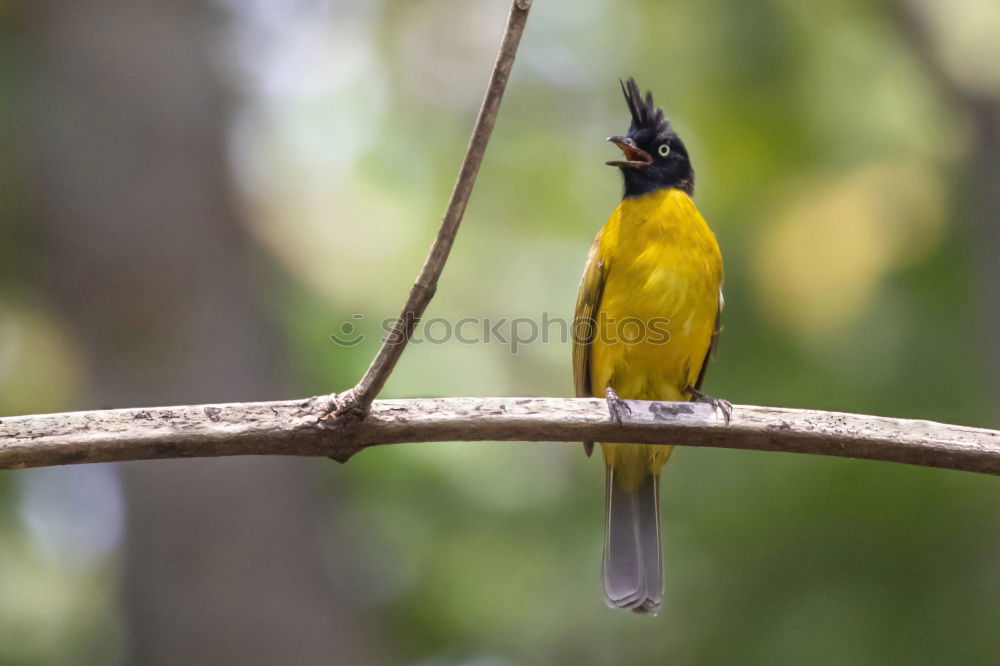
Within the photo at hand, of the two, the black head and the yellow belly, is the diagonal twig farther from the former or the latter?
the black head

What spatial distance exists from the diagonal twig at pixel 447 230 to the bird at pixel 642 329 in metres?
2.12

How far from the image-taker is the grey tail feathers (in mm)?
4785

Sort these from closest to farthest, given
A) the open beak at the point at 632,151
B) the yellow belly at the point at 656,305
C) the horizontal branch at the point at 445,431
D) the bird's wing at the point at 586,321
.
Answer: the horizontal branch at the point at 445,431, the yellow belly at the point at 656,305, the bird's wing at the point at 586,321, the open beak at the point at 632,151

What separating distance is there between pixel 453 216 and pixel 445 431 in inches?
24.0

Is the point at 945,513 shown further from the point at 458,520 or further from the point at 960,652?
the point at 458,520

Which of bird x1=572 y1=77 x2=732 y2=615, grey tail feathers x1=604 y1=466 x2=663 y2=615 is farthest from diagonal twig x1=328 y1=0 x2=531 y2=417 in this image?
grey tail feathers x1=604 y1=466 x2=663 y2=615

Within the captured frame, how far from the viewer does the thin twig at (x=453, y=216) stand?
242cm

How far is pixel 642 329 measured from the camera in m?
4.73

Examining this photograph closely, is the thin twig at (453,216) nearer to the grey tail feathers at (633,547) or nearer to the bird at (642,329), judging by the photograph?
the bird at (642,329)

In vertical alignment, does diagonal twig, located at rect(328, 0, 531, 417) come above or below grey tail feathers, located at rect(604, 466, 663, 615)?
above

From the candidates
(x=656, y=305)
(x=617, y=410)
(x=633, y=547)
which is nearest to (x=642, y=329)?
(x=656, y=305)

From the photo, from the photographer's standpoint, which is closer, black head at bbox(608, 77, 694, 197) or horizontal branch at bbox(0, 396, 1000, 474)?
horizontal branch at bbox(0, 396, 1000, 474)

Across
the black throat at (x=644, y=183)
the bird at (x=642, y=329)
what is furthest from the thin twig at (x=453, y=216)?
the black throat at (x=644, y=183)

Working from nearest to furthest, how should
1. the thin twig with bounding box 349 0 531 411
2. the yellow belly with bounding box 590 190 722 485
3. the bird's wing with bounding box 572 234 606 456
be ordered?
the thin twig with bounding box 349 0 531 411 < the yellow belly with bounding box 590 190 722 485 < the bird's wing with bounding box 572 234 606 456
